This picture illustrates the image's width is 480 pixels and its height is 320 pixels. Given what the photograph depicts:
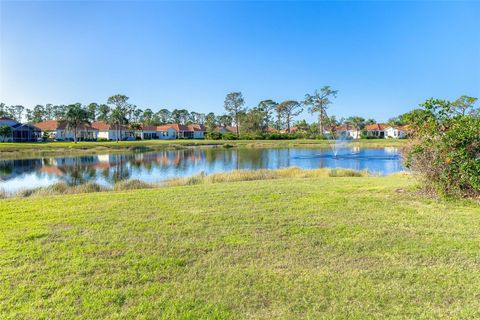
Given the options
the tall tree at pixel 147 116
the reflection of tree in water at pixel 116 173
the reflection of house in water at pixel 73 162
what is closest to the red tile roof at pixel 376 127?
the tall tree at pixel 147 116

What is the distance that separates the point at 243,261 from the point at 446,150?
19.8 ft

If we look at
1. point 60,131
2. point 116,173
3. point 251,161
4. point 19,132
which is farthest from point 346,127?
point 116,173

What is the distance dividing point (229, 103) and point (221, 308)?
86460 millimetres

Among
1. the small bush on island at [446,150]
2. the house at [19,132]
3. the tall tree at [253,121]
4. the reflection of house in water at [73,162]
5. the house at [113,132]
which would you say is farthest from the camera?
the tall tree at [253,121]

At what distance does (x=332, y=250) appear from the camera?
507 cm

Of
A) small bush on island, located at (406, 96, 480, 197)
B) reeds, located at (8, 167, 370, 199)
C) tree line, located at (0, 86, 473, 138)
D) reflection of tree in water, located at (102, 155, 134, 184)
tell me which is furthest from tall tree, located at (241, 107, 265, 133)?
small bush on island, located at (406, 96, 480, 197)

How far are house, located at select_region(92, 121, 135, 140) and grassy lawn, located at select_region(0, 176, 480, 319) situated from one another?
7606 centimetres

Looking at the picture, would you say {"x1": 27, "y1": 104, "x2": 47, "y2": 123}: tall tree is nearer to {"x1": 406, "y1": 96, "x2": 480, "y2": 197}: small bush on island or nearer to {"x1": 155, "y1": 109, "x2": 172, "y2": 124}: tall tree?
{"x1": 155, "y1": 109, "x2": 172, "y2": 124}: tall tree

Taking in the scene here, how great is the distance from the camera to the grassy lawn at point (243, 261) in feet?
11.8

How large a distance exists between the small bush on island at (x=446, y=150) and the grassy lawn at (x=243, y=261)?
23.7 inches

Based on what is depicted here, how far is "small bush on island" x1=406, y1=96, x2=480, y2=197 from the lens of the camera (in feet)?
25.6

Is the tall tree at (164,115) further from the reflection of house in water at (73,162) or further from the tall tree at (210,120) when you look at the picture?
the reflection of house in water at (73,162)

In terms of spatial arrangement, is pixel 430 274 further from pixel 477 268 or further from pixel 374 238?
pixel 374 238

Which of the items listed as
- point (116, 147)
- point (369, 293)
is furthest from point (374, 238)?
point (116, 147)
